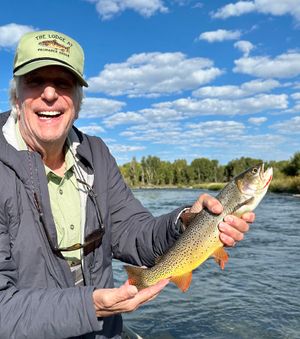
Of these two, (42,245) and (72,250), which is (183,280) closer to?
(72,250)

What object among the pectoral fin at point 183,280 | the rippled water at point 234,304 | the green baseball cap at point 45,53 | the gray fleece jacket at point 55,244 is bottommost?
the rippled water at point 234,304

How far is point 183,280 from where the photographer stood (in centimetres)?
321

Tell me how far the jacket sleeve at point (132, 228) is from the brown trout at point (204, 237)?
13 centimetres

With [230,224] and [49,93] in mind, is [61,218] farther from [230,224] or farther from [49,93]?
[230,224]

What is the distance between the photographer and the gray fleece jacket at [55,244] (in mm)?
2238

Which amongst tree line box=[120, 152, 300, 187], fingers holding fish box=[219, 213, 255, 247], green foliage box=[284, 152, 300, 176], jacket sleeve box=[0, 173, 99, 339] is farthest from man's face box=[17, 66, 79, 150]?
tree line box=[120, 152, 300, 187]

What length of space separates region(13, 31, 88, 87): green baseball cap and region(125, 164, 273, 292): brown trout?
1.32 m

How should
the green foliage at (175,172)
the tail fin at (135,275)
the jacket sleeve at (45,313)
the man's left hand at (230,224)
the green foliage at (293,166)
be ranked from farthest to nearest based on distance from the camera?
the green foliage at (175,172) < the green foliage at (293,166) < the tail fin at (135,275) < the man's left hand at (230,224) < the jacket sleeve at (45,313)

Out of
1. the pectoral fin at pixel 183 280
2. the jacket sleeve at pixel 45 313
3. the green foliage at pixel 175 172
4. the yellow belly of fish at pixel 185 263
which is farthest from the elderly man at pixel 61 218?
the green foliage at pixel 175 172

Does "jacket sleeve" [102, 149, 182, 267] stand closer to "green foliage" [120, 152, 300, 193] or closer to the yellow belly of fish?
the yellow belly of fish

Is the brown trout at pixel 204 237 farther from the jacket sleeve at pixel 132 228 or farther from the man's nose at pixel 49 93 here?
the man's nose at pixel 49 93

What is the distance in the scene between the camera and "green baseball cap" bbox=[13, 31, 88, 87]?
268 cm

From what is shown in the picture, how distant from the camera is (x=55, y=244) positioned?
8.66 ft

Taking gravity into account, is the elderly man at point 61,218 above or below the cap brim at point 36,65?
below
